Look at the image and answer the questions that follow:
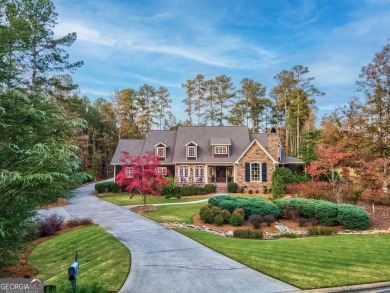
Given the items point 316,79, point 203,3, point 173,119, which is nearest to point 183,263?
point 203,3

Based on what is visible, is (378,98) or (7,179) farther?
(378,98)

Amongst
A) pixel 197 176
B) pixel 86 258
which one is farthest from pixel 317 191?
pixel 86 258

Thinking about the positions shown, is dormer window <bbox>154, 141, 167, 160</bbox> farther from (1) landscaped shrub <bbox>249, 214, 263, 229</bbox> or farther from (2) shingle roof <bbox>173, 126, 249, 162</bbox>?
(1) landscaped shrub <bbox>249, 214, 263, 229</bbox>

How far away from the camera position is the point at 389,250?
10648 mm

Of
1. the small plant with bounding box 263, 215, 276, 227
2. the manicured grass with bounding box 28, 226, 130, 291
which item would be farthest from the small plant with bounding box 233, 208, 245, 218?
the manicured grass with bounding box 28, 226, 130, 291

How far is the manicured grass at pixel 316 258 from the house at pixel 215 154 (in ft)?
55.5

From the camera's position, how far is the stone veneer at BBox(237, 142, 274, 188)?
29625mm

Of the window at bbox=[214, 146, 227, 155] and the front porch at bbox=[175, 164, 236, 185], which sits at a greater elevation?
the window at bbox=[214, 146, 227, 155]

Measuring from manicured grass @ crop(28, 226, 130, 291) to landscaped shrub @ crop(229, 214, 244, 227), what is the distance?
258 inches

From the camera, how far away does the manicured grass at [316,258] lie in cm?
743

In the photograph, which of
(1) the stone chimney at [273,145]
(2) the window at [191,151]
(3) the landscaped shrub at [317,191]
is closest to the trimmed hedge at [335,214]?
(3) the landscaped shrub at [317,191]

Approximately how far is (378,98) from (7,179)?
27.1 meters

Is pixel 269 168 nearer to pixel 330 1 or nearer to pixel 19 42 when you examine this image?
pixel 330 1

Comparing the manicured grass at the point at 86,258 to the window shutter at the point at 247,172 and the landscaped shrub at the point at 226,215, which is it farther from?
the window shutter at the point at 247,172
